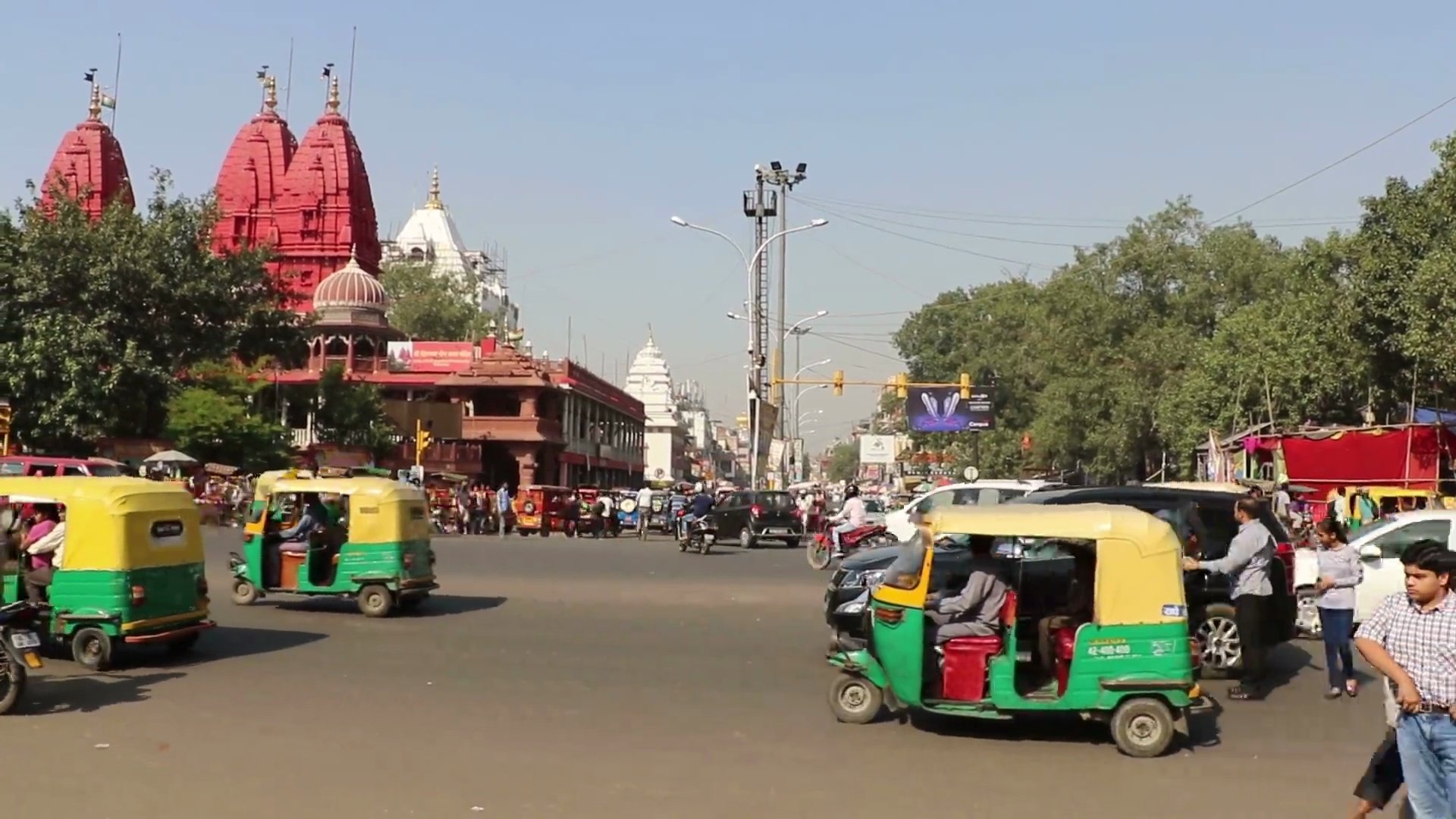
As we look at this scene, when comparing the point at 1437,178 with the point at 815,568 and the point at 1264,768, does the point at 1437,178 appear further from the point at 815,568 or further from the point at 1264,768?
the point at 1264,768

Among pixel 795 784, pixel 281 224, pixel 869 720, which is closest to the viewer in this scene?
pixel 795 784

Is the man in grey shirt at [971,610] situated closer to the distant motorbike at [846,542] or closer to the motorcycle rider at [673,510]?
the distant motorbike at [846,542]

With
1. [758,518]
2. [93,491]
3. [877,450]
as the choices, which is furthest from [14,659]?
[877,450]

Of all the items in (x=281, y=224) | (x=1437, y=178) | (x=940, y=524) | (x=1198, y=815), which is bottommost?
(x=1198, y=815)

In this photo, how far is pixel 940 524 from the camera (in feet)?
30.8

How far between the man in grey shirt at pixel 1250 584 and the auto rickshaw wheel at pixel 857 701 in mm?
3388

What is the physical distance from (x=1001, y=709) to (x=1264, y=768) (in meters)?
1.63

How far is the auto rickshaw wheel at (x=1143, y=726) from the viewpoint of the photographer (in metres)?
9.09

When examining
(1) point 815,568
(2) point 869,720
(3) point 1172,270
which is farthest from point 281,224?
(2) point 869,720

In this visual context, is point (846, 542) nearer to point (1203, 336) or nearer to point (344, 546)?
point (344, 546)

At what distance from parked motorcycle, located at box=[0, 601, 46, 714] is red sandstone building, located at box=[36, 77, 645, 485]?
4043 centimetres

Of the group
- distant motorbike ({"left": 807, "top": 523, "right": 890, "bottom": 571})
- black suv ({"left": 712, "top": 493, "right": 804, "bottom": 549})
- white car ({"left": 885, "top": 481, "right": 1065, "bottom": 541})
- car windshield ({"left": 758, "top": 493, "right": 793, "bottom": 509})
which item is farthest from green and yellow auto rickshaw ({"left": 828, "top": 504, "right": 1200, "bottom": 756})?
car windshield ({"left": 758, "top": 493, "right": 793, "bottom": 509})

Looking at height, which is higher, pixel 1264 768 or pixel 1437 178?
pixel 1437 178

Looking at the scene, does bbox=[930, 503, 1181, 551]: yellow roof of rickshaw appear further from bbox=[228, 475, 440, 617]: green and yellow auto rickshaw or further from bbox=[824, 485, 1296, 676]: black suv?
bbox=[228, 475, 440, 617]: green and yellow auto rickshaw
